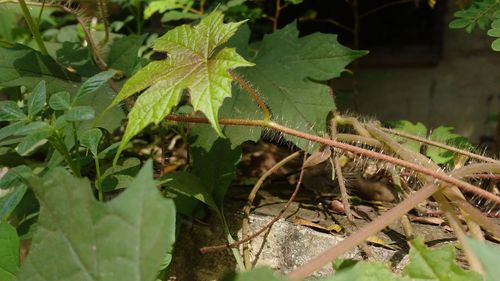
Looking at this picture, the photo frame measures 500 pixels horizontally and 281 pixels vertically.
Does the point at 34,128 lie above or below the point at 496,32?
below

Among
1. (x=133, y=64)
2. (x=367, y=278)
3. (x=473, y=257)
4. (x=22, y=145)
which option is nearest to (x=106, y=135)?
(x=133, y=64)

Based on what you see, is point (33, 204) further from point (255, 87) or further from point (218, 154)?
point (255, 87)

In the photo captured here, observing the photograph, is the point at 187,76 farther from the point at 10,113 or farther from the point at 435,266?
the point at 435,266

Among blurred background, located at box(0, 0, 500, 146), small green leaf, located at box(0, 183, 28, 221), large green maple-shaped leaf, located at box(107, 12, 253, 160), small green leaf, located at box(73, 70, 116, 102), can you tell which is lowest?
blurred background, located at box(0, 0, 500, 146)

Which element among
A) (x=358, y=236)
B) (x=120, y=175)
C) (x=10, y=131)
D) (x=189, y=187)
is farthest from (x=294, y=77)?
(x=10, y=131)

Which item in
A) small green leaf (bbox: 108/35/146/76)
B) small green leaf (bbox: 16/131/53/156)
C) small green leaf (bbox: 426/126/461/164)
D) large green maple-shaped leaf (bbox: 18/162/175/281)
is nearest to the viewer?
large green maple-shaped leaf (bbox: 18/162/175/281)

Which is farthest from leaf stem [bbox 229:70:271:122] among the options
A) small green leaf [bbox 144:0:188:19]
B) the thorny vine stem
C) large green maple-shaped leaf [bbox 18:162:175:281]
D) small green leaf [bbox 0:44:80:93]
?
small green leaf [bbox 144:0:188:19]

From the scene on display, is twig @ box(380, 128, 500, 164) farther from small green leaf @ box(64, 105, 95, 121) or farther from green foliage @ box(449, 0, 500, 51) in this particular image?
small green leaf @ box(64, 105, 95, 121)
